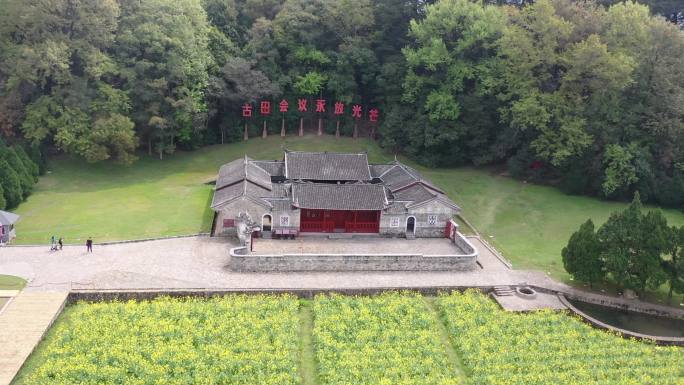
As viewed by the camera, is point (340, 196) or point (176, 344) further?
point (340, 196)

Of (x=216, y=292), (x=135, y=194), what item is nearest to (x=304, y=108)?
(x=135, y=194)

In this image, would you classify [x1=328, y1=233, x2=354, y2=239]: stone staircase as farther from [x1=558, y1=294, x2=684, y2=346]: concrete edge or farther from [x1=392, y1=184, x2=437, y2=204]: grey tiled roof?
[x1=558, y1=294, x2=684, y2=346]: concrete edge

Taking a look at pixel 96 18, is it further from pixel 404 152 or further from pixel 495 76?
pixel 495 76

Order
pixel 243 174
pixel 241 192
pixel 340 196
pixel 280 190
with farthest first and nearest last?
pixel 243 174 < pixel 280 190 < pixel 340 196 < pixel 241 192

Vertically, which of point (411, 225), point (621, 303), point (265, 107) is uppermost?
point (265, 107)

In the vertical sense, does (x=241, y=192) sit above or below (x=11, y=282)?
above

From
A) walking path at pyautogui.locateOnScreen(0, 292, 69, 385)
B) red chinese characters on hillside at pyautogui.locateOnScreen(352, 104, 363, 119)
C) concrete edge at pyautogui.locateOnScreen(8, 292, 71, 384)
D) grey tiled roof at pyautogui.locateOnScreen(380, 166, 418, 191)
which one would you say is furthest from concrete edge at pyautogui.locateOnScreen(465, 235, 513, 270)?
walking path at pyautogui.locateOnScreen(0, 292, 69, 385)

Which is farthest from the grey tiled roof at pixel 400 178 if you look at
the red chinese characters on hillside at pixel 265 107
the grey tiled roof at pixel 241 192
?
the red chinese characters on hillside at pixel 265 107

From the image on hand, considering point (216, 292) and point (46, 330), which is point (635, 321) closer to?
point (216, 292)
